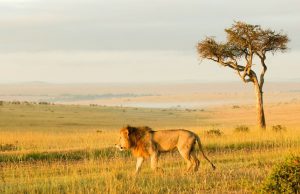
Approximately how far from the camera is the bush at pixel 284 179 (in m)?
11.1

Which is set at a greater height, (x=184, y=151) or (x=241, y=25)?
(x=241, y=25)

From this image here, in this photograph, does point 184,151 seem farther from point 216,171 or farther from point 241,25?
point 241,25

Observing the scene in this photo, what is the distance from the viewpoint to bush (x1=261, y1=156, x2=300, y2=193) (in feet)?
36.5

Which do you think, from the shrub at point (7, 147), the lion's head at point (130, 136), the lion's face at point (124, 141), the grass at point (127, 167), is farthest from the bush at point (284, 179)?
the shrub at point (7, 147)

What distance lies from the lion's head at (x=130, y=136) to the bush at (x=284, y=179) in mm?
5728

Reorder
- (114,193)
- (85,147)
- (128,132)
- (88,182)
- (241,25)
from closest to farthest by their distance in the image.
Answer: (114,193) < (88,182) < (128,132) < (85,147) < (241,25)

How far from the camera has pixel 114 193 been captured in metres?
11.7

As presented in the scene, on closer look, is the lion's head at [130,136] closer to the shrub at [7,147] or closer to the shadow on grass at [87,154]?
the shadow on grass at [87,154]

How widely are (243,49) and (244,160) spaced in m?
15.9

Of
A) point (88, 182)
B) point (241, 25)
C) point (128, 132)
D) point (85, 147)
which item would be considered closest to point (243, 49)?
point (241, 25)

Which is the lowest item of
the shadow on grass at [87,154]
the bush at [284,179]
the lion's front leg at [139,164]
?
the shadow on grass at [87,154]

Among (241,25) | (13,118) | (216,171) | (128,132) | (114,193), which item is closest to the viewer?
(114,193)

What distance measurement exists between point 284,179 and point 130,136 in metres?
6.06

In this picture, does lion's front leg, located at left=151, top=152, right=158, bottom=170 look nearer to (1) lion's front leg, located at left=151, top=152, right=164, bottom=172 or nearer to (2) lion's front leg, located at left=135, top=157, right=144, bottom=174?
Answer: (1) lion's front leg, located at left=151, top=152, right=164, bottom=172
